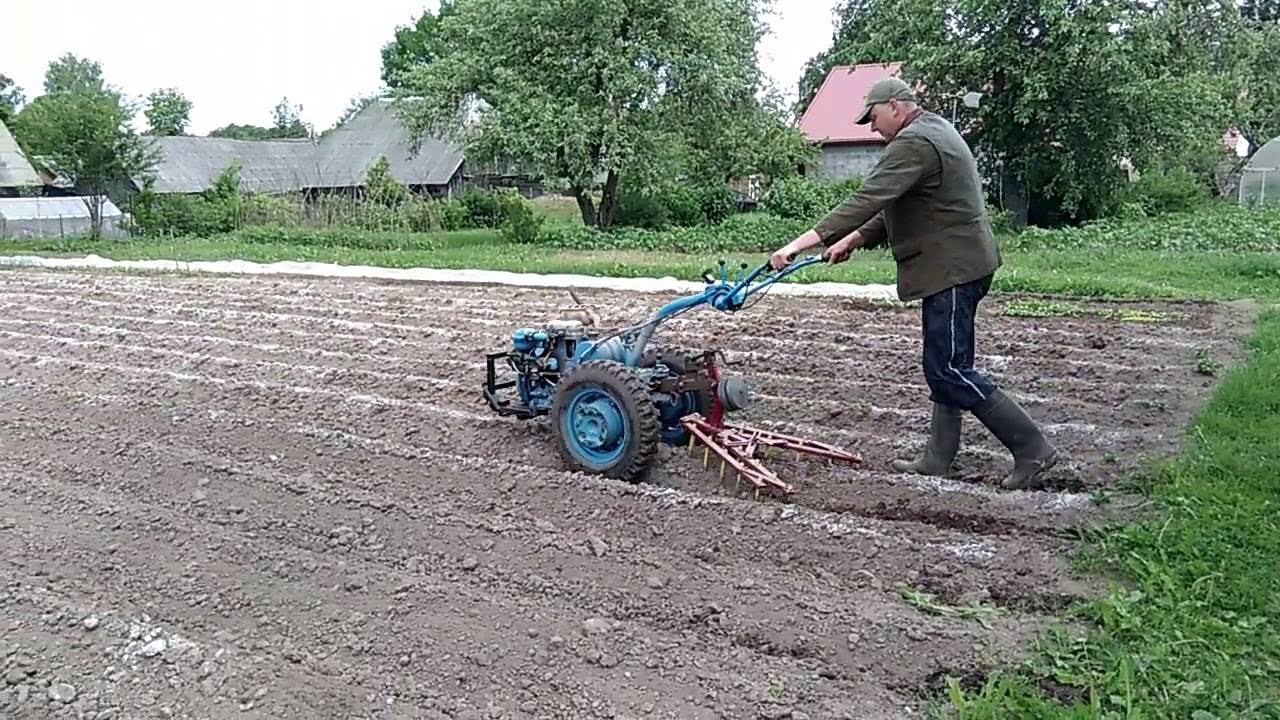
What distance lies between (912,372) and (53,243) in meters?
18.3

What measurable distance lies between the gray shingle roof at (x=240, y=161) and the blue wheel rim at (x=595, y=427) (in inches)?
1304

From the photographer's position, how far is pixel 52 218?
2448 cm

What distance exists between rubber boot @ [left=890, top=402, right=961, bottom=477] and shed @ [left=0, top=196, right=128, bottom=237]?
21.5 m

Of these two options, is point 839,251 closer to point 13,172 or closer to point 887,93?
point 887,93

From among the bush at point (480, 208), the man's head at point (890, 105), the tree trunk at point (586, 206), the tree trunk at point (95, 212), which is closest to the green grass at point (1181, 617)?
the man's head at point (890, 105)

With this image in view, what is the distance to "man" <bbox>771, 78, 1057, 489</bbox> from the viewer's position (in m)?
4.29

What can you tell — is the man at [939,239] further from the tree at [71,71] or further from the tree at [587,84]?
the tree at [71,71]

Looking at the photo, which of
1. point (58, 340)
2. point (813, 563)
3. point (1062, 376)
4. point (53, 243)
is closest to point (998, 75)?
point (1062, 376)

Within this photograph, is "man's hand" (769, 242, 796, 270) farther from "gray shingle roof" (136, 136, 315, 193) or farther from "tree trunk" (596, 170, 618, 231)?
"gray shingle roof" (136, 136, 315, 193)

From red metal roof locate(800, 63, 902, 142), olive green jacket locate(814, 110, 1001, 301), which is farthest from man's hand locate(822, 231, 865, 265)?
red metal roof locate(800, 63, 902, 142)

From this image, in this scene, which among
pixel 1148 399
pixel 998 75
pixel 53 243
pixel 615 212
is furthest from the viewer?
pixel 615 212

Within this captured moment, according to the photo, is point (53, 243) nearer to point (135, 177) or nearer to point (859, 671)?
point (135, 177)

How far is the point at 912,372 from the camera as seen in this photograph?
6598 millimetres

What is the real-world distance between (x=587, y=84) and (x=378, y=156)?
20.2m
